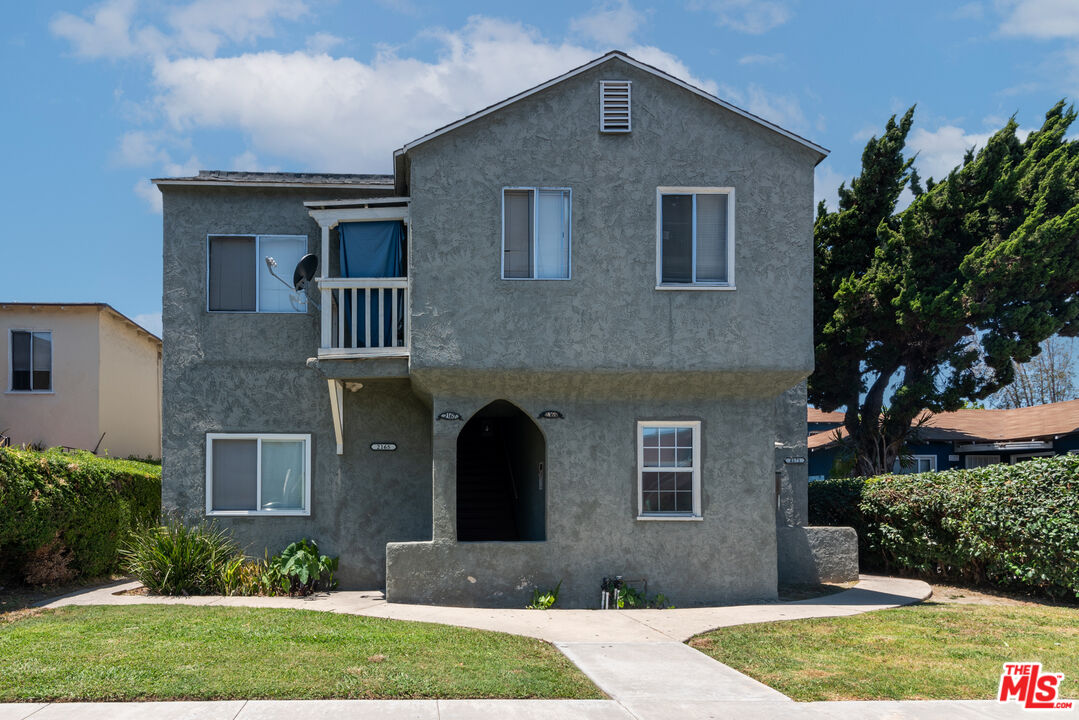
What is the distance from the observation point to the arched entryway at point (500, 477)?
17.1 meters

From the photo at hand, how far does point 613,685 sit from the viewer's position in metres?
8.60

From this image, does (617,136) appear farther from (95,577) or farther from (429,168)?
(95,577)

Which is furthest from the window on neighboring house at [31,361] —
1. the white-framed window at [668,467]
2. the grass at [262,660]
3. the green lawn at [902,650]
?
the green lawn at [902,650]

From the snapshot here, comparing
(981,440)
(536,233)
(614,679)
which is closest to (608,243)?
(536,233)

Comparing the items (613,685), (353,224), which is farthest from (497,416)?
(613,685)

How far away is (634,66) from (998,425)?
76.3ft

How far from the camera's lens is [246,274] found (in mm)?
15906

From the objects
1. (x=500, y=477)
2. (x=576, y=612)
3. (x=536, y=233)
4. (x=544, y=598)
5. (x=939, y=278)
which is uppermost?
(x=939, y=278)

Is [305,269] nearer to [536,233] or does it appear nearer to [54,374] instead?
[536,233]

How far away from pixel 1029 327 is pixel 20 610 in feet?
74.6

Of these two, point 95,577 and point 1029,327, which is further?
point 1029,327

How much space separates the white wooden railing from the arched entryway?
3273mm

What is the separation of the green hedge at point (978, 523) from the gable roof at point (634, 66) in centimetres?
586

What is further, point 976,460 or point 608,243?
point 976,460
